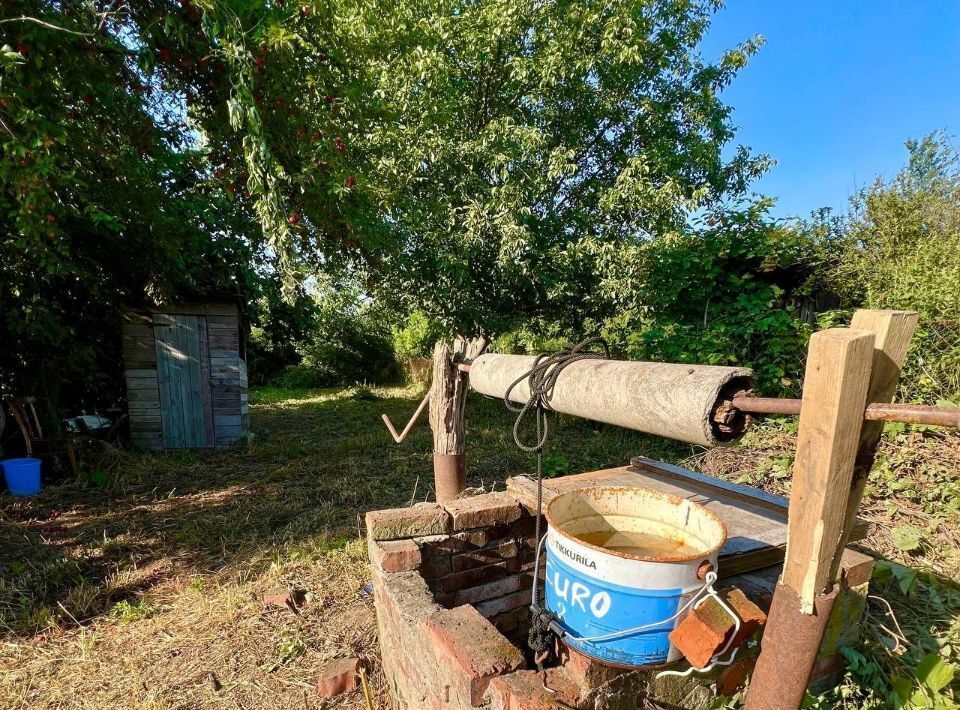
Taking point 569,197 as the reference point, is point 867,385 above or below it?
below

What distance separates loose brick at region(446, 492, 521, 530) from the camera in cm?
269

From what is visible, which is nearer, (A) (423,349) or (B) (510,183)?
(B) (510,183)

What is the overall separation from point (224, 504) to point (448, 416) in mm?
3811

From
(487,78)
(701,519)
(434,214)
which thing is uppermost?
(487,78)

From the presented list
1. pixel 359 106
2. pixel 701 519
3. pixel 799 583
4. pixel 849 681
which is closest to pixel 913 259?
pixel 849 681

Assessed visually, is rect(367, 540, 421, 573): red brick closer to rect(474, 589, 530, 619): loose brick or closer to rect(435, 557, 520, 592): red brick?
rect(435, 557, 520, 592): red brick

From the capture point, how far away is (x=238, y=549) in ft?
14.3

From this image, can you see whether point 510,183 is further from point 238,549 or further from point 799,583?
point 799,583

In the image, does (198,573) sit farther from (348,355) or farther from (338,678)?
(348,355)

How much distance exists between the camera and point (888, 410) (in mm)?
1084

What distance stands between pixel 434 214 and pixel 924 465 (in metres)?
6.40

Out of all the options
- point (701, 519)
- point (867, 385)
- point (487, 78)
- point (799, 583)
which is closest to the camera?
point (867, 385)

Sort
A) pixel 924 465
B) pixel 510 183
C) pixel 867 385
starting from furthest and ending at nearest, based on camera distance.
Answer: pixel 510 183 < pixel 924 465 < pixel 867 385

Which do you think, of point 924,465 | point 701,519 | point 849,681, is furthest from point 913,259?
point 701,519
